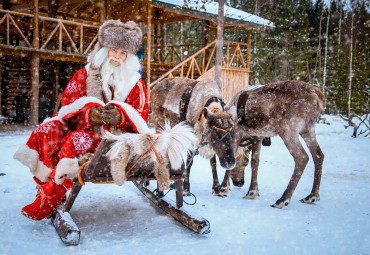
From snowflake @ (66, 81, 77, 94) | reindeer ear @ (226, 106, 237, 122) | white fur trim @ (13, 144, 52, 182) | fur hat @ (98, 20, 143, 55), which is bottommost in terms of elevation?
white fur trim @ (13, 144, 52, 182)

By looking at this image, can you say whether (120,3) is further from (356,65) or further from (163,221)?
(356,65)

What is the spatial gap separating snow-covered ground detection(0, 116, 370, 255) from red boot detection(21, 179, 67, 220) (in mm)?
103

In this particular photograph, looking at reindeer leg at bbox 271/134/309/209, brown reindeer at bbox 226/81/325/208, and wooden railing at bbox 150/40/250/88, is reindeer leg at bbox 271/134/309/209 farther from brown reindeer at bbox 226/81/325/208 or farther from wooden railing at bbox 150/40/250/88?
wooden railing at bbox 150/40/250/88

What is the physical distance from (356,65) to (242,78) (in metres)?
15.7

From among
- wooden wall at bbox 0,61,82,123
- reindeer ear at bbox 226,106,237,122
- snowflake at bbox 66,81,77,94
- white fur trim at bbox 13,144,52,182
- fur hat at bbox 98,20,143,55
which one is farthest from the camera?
wooden wall at bbox 0,61,82,123

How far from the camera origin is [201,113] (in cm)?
408

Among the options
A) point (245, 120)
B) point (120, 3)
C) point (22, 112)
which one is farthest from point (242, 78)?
point (245, 120)

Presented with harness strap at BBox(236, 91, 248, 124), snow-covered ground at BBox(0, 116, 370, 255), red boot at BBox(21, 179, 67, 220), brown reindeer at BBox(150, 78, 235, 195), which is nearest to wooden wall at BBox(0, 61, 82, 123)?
snow-covered ground at BBox(0, 116, 370, 255)

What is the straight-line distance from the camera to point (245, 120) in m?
4.19


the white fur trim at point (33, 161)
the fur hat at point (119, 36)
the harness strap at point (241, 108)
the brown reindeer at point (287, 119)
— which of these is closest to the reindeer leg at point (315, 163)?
the brown reindeer at point (287, 119)

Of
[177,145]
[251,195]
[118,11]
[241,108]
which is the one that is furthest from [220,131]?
[118,11]

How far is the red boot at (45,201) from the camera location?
2.89m

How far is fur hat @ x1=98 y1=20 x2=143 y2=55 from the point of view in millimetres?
3342

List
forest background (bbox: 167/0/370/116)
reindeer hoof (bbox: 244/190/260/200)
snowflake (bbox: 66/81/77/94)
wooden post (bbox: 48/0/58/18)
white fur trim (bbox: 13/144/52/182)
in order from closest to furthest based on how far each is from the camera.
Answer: white fur trim (bbox: 13/144/52/182) → snowflake (bbox: 66/81/77/94) → reindeer hoof (bbox: 244/190/260/200) → wooden post (bbox: 48/0/58/18) → forest background (bbox: 167/0/370/116)
